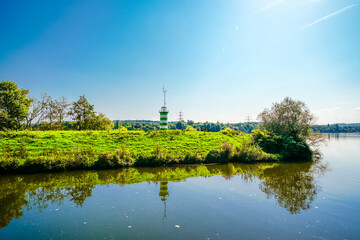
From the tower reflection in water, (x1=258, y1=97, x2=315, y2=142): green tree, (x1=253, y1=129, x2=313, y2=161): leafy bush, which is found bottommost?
the tower reflection in water

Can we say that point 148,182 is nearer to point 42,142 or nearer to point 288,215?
point 288,215

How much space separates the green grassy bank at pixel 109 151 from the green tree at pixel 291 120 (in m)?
5.77

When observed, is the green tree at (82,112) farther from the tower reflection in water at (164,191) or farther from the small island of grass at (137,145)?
the tower reflection in water at (164,191)

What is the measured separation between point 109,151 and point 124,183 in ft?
17.1

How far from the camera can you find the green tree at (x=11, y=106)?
26.3 m

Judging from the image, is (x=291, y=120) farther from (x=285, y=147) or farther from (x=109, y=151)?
(x=109, y=151)

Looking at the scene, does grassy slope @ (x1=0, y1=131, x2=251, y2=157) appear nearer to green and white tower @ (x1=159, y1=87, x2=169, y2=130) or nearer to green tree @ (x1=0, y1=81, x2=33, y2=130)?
green and white tower @ (x1=159, y1=87, x2=169, y2=130)

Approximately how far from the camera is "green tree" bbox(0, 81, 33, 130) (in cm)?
2634

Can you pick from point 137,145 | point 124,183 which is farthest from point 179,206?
point 137,145

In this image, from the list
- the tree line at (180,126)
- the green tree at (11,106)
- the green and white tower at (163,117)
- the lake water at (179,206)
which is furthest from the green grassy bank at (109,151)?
the tree line at (180,126)

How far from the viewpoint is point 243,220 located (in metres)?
6.70

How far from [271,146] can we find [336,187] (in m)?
10.4

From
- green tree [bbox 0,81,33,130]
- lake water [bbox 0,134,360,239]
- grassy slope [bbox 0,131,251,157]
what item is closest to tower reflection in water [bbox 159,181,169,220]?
lake water [bbox 0,134,360,239]

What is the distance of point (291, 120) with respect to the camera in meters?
23.5
